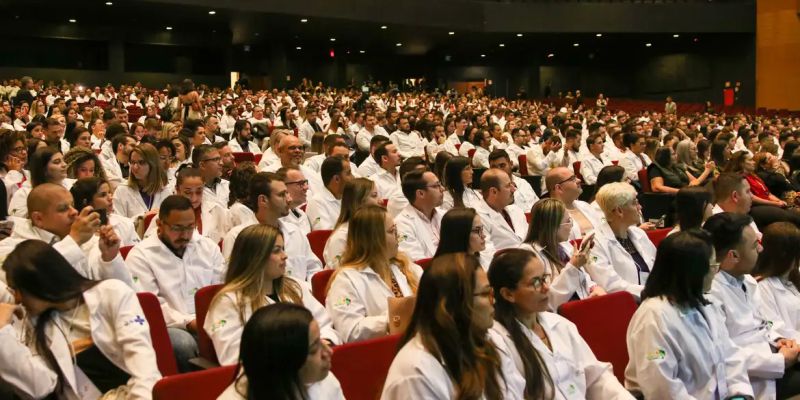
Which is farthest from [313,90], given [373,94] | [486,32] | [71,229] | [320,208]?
[71,229]

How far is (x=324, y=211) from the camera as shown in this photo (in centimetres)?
718

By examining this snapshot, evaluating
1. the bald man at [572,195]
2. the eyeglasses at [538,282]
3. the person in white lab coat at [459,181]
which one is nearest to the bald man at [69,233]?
the eyeglasses at [538,282]

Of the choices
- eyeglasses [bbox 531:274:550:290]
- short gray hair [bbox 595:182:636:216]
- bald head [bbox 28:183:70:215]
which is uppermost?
bald head [bbox 28:183:70:215]

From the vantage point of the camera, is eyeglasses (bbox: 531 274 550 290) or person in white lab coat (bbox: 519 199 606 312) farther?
person in white lab coat (bbox: 519 199 606 312)

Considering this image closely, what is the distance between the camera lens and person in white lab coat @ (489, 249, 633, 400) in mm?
3281

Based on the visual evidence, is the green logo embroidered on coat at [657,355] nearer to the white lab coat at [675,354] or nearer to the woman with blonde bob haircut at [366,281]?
the white lab coat at [675,354]

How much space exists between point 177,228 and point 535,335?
7.15ft

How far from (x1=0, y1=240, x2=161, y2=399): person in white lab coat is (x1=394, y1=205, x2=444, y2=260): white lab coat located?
2650 millimetres

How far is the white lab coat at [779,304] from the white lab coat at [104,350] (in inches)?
123

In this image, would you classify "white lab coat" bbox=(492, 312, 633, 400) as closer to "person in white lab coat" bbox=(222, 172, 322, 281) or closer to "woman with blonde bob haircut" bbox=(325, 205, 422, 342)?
"woman with blonde bob haircut" bbox=(325, 205, 422, 342)

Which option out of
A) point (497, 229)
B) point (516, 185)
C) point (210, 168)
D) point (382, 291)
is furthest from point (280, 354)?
point (516, 185)

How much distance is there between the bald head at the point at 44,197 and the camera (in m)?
4.44

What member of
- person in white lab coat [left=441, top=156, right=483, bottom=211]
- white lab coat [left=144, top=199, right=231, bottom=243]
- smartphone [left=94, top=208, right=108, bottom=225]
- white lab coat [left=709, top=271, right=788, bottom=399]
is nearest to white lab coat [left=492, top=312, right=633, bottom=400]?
white lab coat [left=709, top=271, right=788, bottom=399]

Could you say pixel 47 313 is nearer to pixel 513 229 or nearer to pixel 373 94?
pixel 513 229
